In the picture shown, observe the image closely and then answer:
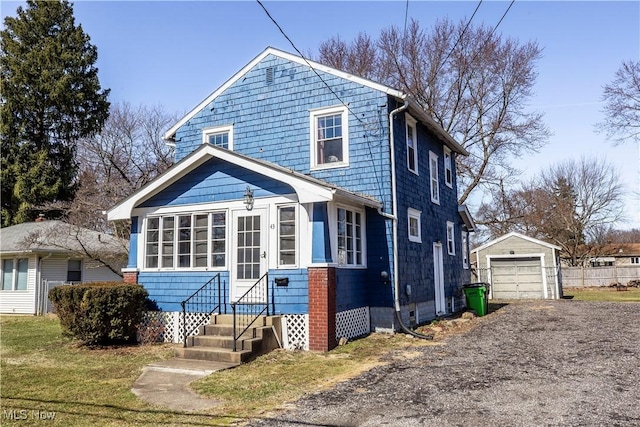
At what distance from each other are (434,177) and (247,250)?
7.97 metres

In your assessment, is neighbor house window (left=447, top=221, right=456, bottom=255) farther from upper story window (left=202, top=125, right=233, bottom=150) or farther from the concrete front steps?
the concrete front steps

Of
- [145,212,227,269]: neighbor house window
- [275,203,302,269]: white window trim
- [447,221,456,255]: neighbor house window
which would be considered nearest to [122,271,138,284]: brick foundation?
[145,212,227,269]: neighbor house window

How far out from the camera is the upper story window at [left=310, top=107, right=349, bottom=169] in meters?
12.5

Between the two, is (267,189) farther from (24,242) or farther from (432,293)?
(24,242)

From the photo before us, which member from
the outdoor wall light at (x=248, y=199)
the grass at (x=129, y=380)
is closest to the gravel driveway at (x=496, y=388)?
the grass at (x=129, y=380)

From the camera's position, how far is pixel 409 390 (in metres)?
6.65

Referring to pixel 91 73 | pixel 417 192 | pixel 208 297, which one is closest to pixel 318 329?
pixel 208 297

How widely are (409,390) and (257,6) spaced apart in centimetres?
680

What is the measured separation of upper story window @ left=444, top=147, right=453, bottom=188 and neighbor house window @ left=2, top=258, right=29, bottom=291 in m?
17.9

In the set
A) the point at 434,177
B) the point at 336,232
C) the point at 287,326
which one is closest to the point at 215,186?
the point at 336,232

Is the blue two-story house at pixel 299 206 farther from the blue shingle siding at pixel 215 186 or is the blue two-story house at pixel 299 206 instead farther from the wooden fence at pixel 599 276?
the wooden fence at pixel 599 276

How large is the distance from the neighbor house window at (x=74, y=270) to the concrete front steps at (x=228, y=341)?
14.1m

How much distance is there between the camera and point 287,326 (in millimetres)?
10016

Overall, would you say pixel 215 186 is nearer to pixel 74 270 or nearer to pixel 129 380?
pixel 129 380
